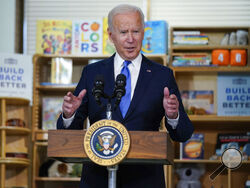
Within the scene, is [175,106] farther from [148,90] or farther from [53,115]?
[53,115]

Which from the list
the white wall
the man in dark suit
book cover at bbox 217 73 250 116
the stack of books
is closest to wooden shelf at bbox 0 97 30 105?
the white wall

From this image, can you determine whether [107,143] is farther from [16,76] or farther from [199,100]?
[199,100]

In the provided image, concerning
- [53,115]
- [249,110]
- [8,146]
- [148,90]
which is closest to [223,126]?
[249,110]

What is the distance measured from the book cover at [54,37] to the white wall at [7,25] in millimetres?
466

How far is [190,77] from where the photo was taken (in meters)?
5.20

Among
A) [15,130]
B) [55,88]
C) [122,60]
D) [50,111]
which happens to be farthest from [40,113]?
[122,60]

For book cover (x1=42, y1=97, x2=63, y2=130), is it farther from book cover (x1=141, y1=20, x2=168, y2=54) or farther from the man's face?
the man's face

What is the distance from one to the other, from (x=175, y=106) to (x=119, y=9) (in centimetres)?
59

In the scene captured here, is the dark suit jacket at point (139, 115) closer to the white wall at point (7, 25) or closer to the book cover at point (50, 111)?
the book cover at point (50, 111)

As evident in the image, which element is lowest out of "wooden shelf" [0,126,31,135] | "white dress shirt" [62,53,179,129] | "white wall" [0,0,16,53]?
"wooden shelf" [0,126,31,135]

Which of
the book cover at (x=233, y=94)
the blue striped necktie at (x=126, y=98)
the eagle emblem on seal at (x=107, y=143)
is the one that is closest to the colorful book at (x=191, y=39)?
the book cover at (x=233, y=94)

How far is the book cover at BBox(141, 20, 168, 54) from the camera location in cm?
494

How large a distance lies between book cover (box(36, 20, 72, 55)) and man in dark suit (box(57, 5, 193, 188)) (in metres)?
2.81

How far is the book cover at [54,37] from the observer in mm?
5082
